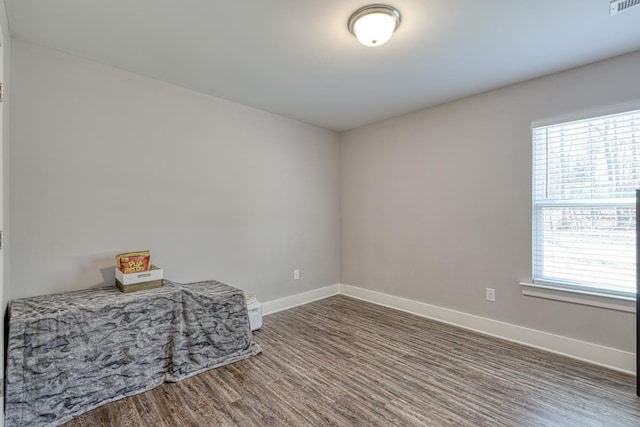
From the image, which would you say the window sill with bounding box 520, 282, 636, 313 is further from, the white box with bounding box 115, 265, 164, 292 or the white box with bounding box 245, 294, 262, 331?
the white box with bounding box 115, 265, 164, 292

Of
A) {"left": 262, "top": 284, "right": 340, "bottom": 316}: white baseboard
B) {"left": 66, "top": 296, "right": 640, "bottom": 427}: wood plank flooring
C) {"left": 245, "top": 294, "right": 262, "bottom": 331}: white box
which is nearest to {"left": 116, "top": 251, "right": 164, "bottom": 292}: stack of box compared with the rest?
{"left": 66, "top": 296, "right": 640, "bottom": 427}: wood plank flooring

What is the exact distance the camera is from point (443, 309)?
3.31 m

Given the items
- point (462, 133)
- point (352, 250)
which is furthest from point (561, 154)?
point (352, 250)

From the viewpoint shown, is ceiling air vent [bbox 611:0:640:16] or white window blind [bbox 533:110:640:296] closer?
ceiling air vent [bbox 611:0:640:16]

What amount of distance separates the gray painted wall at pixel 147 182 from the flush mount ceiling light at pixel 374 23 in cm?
179

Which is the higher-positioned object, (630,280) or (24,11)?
(24,11)

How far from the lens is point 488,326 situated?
2971mm

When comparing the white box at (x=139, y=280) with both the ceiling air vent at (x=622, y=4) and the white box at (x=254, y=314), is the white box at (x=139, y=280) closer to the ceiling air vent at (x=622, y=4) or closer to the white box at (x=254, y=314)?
the white box at (x=254, y=314)

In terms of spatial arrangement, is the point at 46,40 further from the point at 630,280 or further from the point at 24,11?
the point at 630,280

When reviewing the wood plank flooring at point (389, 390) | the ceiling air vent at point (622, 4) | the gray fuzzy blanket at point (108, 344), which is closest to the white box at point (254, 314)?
the wood plank flooring at point (389, 390)

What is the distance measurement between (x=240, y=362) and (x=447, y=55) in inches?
114

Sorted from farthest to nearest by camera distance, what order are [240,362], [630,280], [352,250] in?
[352,250], [240,362], [630,280]

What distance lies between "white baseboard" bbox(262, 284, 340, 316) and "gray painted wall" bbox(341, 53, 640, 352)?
407mm

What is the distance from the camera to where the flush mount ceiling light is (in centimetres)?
176
